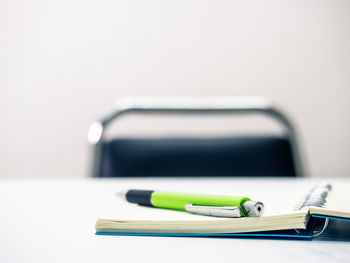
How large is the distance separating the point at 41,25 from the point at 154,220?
1.75 meters

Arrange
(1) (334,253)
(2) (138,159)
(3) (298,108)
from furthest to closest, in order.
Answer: (3) (298,108), (2) (138,159), (1) (334,253)

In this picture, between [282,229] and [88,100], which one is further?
[88,100]

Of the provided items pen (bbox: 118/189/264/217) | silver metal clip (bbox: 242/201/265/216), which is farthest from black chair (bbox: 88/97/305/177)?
silver metal clip (bbox: 242/201/265/216)

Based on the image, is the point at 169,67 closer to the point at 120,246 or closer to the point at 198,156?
the point at 198,156

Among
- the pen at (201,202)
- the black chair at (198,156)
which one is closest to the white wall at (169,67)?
the black chair at (198,156)

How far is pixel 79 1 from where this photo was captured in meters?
1.85

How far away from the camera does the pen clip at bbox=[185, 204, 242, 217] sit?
0.33 meters

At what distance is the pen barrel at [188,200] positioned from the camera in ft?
1.10

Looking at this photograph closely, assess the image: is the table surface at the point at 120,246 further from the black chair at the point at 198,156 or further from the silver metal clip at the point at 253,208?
the black chair at the point at 198,156

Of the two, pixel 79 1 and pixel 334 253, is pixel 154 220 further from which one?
pixel 79 1

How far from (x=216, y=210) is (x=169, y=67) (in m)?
1.52

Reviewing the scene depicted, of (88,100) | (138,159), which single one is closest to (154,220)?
(138,159)

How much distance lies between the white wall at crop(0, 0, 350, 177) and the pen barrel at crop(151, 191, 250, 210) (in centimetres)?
142

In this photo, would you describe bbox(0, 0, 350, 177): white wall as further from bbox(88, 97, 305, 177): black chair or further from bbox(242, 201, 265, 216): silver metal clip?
bbox(242, 201, 265, 216): silver metal clip
